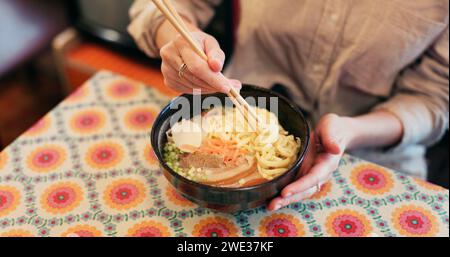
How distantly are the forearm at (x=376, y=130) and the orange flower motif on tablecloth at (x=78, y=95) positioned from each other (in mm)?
767

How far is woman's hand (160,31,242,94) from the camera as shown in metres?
1.02

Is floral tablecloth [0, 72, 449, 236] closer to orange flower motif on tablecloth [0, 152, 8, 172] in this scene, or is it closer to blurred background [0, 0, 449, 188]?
orange flower motif on tablecloth [0, 152, 8, 172]

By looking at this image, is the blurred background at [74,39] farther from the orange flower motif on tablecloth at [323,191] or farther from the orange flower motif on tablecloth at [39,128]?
the orange flower motif on tablecloth at [323,191]

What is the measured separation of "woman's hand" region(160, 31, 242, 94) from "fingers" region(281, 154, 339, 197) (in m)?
0.26

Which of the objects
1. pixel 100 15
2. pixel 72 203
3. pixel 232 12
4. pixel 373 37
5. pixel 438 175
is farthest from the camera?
pixel 100 15

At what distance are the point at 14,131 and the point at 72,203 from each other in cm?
169

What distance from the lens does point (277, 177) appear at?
0.96 m

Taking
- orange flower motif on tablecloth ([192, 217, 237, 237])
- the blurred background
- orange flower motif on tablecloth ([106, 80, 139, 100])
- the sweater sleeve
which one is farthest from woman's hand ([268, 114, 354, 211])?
the blurred background

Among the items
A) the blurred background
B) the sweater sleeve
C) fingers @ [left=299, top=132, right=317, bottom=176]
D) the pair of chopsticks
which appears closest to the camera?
the pair of chopsticks

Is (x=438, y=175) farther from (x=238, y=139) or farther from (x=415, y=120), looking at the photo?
(x=238, y=139)

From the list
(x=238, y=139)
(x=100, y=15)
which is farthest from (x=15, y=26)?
(x=238, y=139)

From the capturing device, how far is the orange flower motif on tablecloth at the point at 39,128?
1.27 m

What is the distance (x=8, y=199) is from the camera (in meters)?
1.11

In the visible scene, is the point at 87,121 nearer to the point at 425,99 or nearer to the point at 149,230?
the point at 149,230
